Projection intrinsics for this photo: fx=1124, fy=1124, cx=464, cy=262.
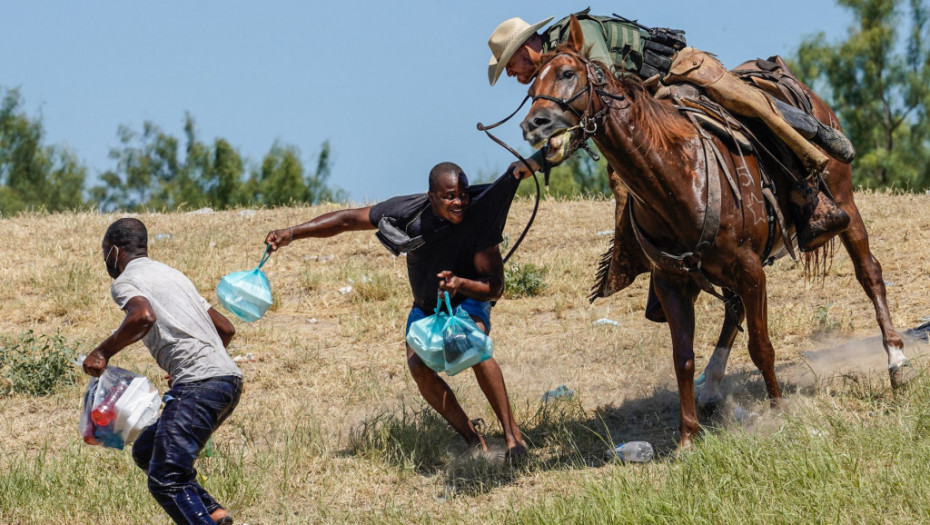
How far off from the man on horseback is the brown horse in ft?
0.86

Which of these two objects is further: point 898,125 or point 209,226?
point 898,125

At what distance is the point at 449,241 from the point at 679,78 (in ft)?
6.15

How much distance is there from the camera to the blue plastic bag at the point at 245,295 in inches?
255

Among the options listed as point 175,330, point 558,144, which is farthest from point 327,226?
point 558,144

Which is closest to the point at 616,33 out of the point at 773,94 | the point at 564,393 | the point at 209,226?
the point at 773,94

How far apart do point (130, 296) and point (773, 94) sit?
4.60 metres

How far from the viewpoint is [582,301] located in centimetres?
1066

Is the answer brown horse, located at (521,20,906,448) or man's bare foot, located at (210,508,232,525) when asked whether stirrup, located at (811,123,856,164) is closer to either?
brown horse, located at (521,20,906,448)

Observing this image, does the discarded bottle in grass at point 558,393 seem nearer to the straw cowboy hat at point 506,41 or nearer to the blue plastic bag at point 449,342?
the blue plastic bag at point 449,342

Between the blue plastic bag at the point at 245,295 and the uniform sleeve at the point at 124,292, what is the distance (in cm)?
88

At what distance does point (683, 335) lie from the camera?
684 centimetres

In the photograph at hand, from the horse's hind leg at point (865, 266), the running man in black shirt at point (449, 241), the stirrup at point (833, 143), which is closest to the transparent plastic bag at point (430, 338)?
the running man in black shirt at point (449, 241)

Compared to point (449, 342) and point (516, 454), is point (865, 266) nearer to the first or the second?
point (516, 454)

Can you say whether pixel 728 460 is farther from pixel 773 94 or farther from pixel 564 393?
pixel 773 94
